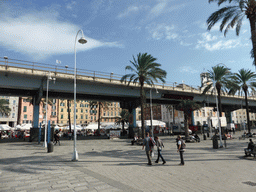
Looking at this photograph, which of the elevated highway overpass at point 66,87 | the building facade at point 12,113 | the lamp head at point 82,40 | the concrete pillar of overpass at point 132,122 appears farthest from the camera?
the building facade at point 12,113

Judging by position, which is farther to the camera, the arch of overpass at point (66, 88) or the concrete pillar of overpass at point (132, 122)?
the concrete pillar of overpass at point (132, 122)

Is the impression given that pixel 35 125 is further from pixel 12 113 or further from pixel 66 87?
pixel 12 113

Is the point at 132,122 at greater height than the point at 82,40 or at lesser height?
lesser

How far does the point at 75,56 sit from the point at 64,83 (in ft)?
50.0

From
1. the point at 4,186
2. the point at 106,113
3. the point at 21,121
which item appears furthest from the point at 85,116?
the point at 4,186

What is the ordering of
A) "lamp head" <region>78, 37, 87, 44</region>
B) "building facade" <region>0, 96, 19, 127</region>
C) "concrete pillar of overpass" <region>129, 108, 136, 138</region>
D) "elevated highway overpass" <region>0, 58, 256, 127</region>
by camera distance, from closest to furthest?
"lamp head" <region>78, 37, 87, 44</region>, "elevated highway overpass" <region>0, 58, 256, 127</region>, "concrete pillar of overpass" <region>129, 108, 136, 138</region>, "building facade" <region>0, 96, 19, 127</region>

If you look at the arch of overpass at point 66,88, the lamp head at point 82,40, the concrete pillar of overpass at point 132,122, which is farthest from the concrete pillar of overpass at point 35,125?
the lamp head at point 82,40

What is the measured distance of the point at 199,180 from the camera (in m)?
7.06

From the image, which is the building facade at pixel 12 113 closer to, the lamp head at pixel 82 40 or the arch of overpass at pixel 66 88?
the arch of overpass at pixel 66 88

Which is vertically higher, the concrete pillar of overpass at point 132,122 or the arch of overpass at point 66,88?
the arch of overpass at point 66,88

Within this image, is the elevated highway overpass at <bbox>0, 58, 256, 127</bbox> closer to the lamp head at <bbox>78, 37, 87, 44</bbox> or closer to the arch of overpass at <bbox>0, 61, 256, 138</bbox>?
the arch of overpass at <bbox>0, 61, 256, 138</bbox>

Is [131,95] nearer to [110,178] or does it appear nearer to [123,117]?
[123,117]

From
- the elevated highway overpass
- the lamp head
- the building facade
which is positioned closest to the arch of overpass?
the elevated highway overpass

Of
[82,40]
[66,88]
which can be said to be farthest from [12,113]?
[82,40]
